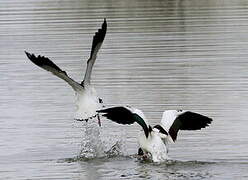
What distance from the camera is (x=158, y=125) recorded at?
1427 centimetres

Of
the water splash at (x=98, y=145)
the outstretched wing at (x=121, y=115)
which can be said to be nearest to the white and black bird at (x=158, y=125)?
the outstretched wing at (x=121, y=115)

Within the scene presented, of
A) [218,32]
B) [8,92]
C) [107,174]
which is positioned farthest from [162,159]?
[218,32]

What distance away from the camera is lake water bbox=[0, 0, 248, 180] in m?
14.0

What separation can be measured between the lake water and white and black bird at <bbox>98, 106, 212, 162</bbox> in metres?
0.23

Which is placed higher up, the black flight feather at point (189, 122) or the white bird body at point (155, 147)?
the black flight feather at point (189, 122)

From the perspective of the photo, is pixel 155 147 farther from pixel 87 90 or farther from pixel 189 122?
pixel 87 90

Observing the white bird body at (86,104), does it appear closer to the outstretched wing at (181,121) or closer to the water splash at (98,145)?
the water splash at (98,145)

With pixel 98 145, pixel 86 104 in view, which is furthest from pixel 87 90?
pixel 98 145

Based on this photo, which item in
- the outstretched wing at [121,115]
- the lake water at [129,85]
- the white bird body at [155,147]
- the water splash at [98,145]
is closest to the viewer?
the white bird body at [155,147]

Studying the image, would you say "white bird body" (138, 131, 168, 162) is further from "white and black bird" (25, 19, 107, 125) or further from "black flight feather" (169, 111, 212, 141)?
"white and black bird" (25, 19, 107, 125)

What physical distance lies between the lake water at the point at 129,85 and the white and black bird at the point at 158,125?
23 centimetres

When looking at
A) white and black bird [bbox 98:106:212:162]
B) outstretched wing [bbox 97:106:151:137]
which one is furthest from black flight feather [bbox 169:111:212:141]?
outstretched wing [bbox 97:106:151:137]

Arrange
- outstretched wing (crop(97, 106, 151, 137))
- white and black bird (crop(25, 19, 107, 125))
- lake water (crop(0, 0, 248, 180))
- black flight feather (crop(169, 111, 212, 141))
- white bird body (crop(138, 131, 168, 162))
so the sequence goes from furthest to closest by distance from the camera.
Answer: white and black bird (crop(25, 19, 107, 125)) < black flight feather (crop(169, 111, 212, 141)) < outstretched wing (crop(97, 106, 151, 137)) < lake water (crop(0, 0, 248, 180)) < white bird body (crop(138, 131, 168, 162))

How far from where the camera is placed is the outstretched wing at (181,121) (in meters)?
14.2
